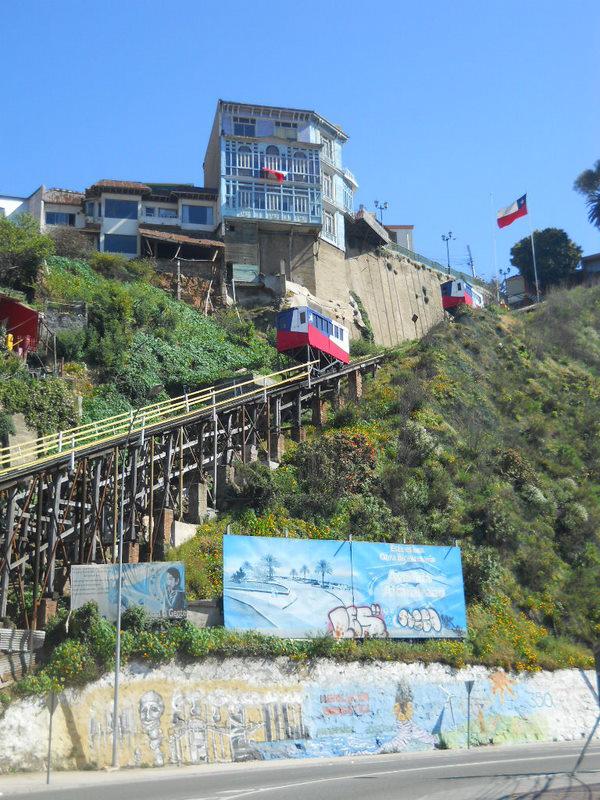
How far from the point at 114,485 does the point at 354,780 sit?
1259 centimetres

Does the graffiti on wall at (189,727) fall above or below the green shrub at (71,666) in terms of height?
below

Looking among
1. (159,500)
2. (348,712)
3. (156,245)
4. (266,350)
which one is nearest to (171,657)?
(348,712)

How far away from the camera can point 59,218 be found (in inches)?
2579

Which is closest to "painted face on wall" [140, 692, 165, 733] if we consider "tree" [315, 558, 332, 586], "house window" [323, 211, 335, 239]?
"tree" [315, 558, 332, 586]

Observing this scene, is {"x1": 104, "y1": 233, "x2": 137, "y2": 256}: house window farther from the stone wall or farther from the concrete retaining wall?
the stone wall

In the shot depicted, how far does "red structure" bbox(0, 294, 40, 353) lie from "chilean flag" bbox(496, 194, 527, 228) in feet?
129

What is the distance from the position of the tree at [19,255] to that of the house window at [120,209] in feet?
36.8

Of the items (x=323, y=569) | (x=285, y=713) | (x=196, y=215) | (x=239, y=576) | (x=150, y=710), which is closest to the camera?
(x=150, y=710)

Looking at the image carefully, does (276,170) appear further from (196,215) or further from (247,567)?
(247,567)

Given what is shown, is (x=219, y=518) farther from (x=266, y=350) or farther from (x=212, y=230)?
(x=212, y=230)

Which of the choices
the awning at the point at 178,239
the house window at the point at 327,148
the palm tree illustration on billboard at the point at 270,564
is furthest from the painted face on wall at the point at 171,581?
the house window at the point at 327,148

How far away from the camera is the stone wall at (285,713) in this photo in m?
24.4

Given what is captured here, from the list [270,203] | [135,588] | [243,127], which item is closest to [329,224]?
[270,203]

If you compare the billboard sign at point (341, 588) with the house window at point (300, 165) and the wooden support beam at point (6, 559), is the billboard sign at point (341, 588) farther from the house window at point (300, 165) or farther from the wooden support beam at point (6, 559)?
the house window at point (300, 165)
